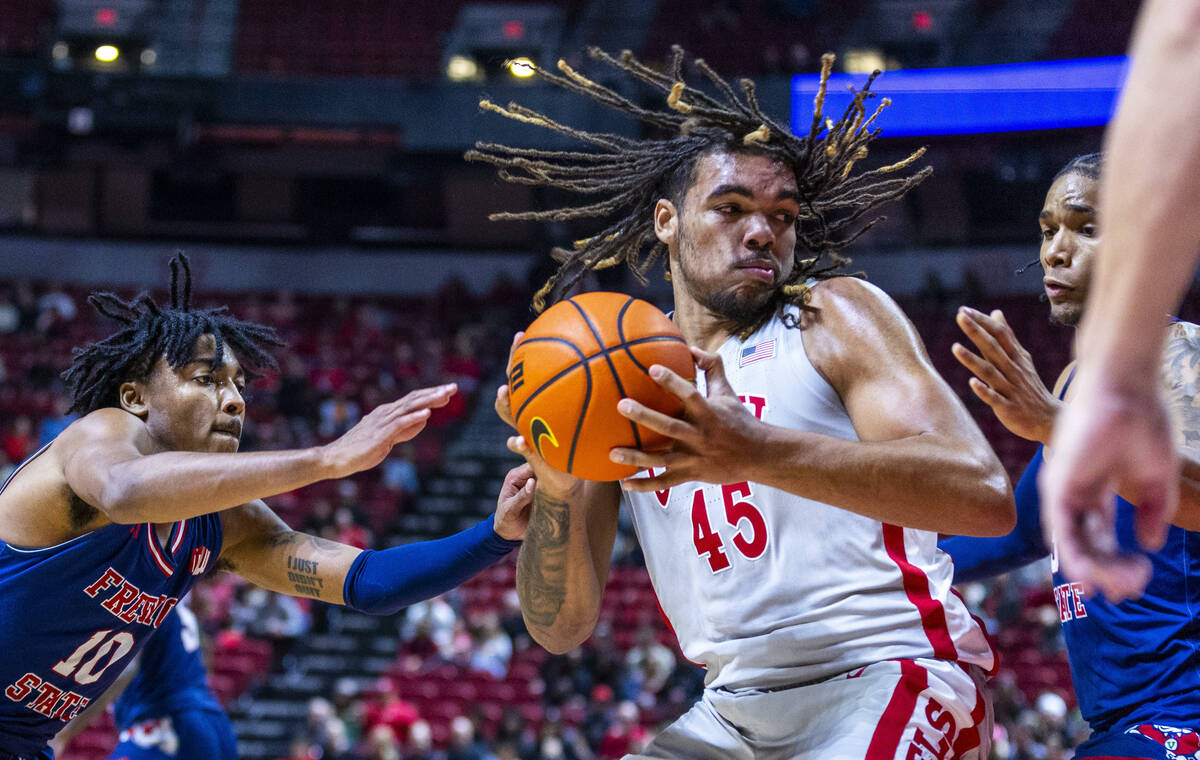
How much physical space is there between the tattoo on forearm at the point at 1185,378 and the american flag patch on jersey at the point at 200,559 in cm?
281

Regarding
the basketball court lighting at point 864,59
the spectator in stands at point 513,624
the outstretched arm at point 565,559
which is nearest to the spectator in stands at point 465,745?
the spectator in stands at point 513,624

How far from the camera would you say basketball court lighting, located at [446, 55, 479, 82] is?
16922 millimetres

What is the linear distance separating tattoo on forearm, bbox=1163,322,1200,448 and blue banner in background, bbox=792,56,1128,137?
12063 millimetres

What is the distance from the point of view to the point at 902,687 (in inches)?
96.8

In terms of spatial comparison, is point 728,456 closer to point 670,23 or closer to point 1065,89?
point 1065,89

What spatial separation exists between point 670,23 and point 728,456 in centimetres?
1632

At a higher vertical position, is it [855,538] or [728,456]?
[728,456]

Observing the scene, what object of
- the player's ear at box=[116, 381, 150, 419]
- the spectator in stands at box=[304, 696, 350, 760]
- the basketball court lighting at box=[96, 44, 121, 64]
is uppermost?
the player's ear at box=[116, 381, 150, 419]

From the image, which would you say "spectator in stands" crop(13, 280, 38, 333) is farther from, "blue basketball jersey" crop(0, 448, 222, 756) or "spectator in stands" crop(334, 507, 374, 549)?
"blue basketball jersey" crop(0, 448, 222, 756)

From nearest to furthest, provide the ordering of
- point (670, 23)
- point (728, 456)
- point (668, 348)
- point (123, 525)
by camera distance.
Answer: point (728, 456) < point (668, 348) < point (123, 525) < point (670, 23)

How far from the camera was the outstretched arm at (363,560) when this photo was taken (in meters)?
3.48

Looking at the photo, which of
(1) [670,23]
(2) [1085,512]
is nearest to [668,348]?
(2) [1085,512]

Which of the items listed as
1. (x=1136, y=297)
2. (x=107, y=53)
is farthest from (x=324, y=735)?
(x=107, y=53)

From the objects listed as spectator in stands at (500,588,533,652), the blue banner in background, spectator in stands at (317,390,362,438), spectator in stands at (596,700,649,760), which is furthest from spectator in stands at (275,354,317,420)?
the blue banner in background
